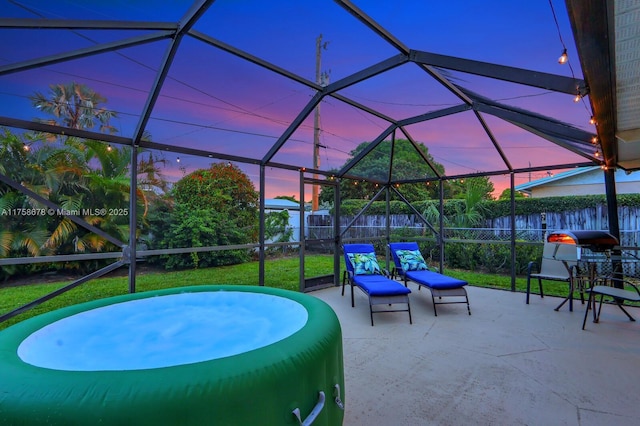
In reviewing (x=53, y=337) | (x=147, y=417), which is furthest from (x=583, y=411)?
(x=53, y=337)

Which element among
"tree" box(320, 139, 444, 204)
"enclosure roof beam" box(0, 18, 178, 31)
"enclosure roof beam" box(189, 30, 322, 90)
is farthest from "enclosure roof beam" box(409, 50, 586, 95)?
"tree" box(320, 139, 444, 204)

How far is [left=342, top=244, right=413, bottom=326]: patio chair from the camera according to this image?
4.66 m

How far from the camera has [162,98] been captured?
4.25 metres

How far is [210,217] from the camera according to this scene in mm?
8828

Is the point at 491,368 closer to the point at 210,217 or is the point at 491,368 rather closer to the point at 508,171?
the point at 508,171

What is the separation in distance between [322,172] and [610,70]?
536 cm

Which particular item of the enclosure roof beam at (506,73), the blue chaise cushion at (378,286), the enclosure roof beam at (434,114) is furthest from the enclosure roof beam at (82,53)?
the enclosure roof beam at (434,114)

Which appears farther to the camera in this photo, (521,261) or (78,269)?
(521,261)

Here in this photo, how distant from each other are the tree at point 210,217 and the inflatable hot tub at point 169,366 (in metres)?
5.22

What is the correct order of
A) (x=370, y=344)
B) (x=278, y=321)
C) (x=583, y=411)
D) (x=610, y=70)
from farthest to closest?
(x=370, y=344) → (x=278, y=321) → (x=583, y=411) → (x=610, y=70)

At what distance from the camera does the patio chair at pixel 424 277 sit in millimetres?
5004

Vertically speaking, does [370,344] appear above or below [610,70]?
below

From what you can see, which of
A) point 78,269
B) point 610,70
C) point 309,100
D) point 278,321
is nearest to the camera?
point 610,70

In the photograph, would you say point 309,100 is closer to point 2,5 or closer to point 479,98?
point 479,98
